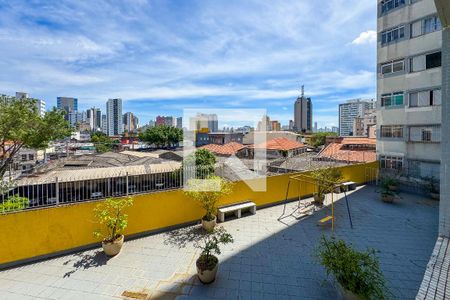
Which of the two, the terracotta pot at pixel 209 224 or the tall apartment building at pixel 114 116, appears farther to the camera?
the tall apartment building at pixel 114 116

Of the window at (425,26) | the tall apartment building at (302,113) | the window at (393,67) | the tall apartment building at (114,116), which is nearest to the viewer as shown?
the window at (425,26)

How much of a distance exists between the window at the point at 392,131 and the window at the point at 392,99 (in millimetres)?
1384

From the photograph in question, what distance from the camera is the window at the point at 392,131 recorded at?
44.6ft

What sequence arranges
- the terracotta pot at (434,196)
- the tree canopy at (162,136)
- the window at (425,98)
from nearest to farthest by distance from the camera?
1. the terracotta pot at (434,196)
2. the window at (425,98)
3. the tree canopy at (162,136)

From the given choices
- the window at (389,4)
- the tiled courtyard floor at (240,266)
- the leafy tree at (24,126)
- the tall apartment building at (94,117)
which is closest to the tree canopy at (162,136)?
the leafy tree at (24,126)

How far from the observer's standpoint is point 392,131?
14016mm

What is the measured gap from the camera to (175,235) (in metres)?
6.67

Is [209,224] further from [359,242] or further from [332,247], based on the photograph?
[359,242]

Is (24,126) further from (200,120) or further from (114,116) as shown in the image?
(114,116)

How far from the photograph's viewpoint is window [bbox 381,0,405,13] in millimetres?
13633

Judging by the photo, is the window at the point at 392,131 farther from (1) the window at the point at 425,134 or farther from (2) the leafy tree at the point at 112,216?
(2) the leafy tree at the point at 112,216

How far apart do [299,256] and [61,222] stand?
5.97 meters

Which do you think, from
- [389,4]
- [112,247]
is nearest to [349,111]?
[389,4]

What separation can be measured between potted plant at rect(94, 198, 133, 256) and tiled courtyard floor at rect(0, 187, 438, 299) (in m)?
0.30
